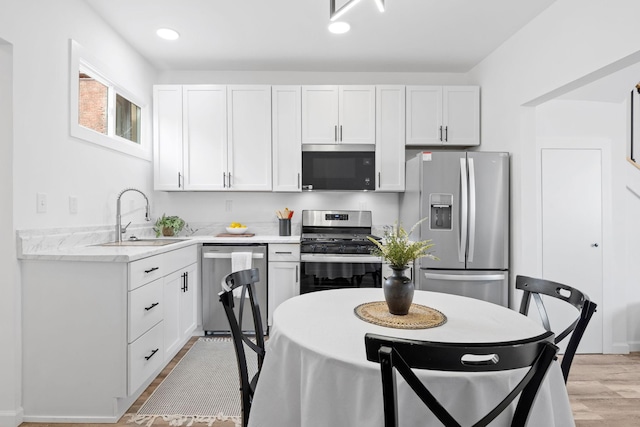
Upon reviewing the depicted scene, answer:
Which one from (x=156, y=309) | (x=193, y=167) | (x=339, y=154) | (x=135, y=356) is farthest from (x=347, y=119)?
(x=135, y=356)

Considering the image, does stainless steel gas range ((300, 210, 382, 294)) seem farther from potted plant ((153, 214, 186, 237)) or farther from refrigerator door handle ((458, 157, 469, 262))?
potted plant ((153, 214, 186, 237))

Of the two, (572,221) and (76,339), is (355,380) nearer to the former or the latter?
(76,339)

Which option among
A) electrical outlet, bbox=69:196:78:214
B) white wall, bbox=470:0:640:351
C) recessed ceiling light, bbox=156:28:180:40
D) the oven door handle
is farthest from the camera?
the oven door handle

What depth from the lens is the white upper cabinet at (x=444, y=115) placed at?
354 cm

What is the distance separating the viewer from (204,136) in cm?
356

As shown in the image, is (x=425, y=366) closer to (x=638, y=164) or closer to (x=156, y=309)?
(x=156, y=309)

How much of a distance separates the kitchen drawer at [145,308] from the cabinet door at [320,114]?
1959 mm

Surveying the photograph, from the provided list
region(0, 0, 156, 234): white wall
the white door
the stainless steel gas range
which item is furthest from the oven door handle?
region(0, 0, 156, 234): white wall

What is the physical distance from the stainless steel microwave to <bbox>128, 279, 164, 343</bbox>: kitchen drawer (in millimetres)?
1695

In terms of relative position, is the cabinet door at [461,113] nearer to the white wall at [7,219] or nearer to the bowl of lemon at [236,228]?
the bowl of lemon at [236,228]

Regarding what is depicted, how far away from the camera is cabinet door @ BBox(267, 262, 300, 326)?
328 cm

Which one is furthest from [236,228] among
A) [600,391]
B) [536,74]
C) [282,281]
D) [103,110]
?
[600,391]

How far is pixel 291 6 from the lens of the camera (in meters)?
2.58

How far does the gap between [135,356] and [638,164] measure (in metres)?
4.41
